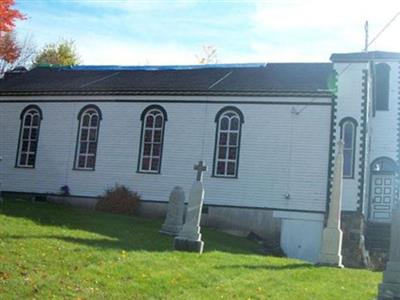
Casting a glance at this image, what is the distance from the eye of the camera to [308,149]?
938 inches

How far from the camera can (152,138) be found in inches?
1022

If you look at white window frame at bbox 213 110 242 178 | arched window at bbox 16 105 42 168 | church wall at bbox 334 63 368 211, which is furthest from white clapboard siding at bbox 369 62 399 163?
arched window at bbox 16 105 42 168

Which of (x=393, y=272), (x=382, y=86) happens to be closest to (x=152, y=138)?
(x=382, y=86)

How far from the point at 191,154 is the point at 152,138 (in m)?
2.02

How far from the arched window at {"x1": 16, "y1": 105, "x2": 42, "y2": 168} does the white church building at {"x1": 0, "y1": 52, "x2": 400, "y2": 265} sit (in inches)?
2.1

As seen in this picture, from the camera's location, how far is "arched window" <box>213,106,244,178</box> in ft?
81.2

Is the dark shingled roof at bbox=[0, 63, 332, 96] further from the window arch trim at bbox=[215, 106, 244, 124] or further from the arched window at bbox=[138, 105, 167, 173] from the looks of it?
the arched window at bbox=[138, 105, 167, 173]

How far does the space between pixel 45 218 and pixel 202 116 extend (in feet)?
31.1

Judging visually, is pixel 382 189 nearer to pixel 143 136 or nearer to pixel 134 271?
pixel 143 136

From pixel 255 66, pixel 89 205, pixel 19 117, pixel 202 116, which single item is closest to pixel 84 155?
pixel 89 205

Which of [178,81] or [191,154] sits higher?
[178,81]

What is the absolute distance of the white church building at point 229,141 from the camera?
23.6 meters

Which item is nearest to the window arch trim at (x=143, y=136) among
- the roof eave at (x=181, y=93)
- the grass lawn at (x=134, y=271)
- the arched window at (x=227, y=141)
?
the roof eave at (x=181, y=93)

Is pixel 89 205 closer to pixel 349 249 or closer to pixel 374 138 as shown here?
pixel 349 249
